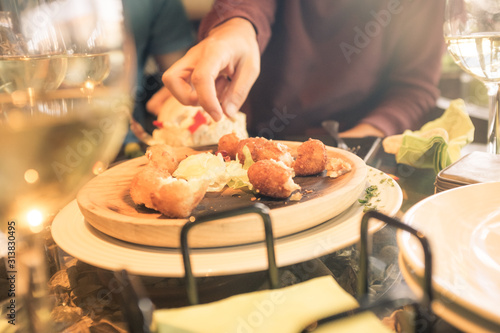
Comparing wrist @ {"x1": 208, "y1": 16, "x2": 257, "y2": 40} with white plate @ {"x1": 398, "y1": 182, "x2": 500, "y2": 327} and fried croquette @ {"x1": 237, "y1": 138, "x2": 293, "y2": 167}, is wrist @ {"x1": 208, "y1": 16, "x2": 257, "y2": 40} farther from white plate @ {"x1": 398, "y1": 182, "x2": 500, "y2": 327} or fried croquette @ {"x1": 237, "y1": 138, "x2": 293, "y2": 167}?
white plate @ {"x1": 398, "y1": 182, "x2": 500, "y2": 327}

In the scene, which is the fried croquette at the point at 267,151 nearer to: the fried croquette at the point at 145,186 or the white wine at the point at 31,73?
the fried croquette at the point at 145,186

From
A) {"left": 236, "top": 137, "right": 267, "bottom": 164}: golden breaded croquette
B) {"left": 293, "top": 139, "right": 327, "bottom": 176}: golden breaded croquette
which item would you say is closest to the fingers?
{"left": 236, "top": 137, "right": 267, "bottom": 164}: golden breaded croquette

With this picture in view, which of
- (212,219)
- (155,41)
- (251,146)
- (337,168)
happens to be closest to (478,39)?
(337,168)

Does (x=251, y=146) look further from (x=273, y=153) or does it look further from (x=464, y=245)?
(x=464, y=245)

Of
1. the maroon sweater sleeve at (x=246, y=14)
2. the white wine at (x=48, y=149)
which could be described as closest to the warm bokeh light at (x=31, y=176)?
the white wine at (x=48, y=149)

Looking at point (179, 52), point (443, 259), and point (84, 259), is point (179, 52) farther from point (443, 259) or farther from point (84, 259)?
point (443, 259)

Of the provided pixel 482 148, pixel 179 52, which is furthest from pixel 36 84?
pixel 179 52
